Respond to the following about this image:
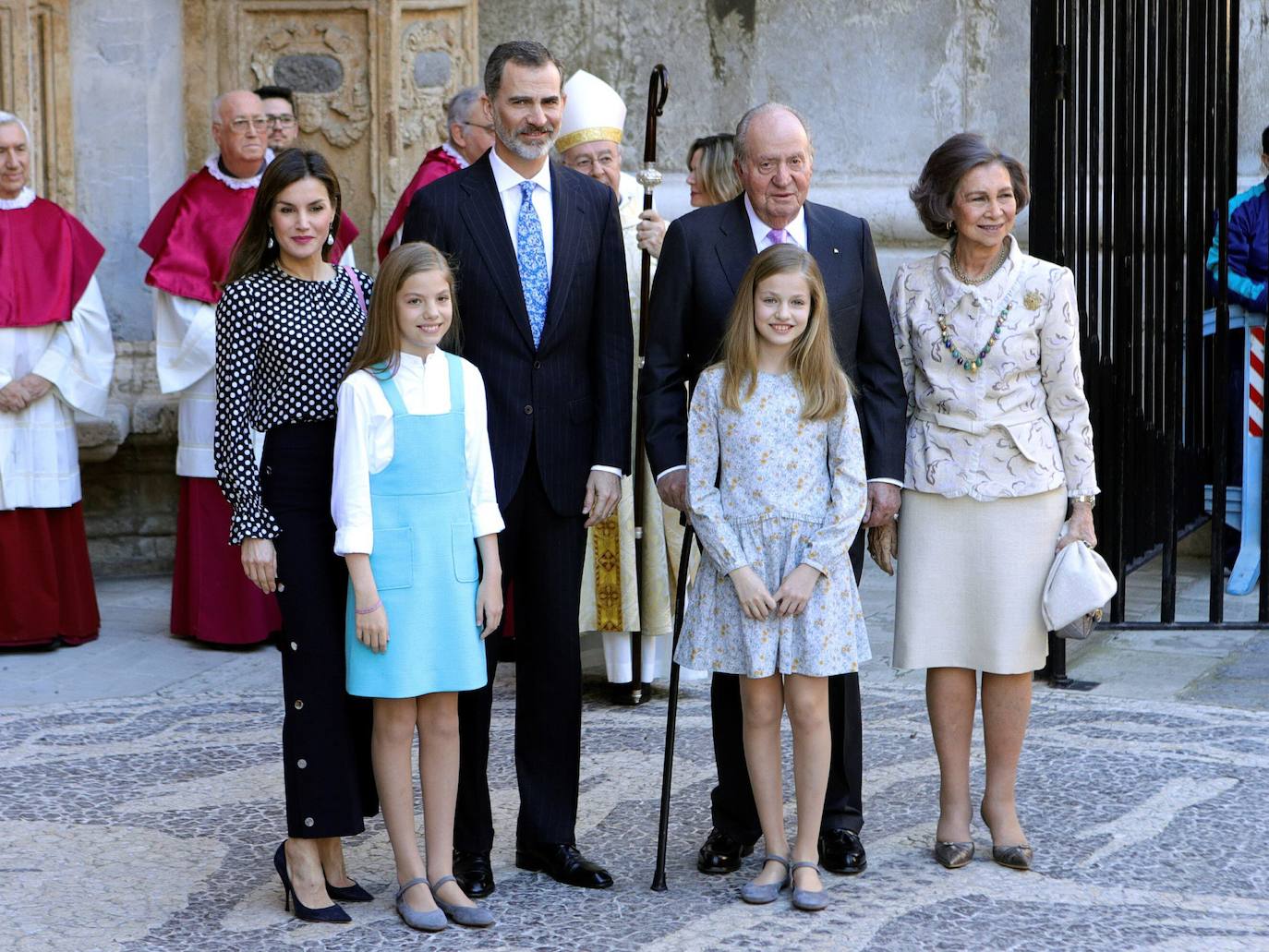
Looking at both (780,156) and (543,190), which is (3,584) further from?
(780,156)

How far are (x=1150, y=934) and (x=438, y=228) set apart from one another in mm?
2181

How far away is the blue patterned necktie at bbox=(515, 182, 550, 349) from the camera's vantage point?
4070 mm

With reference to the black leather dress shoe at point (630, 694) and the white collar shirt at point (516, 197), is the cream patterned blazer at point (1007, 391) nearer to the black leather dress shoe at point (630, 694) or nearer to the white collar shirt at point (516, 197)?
the white collar shirt at point (516, 197)

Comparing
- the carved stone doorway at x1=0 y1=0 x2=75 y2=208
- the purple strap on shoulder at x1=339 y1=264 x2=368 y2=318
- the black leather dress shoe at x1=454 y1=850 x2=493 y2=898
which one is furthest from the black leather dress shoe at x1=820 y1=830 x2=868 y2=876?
the carved stone doorway at x1=0 y1=0 x2=75 y2=208

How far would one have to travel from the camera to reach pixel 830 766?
417 cm

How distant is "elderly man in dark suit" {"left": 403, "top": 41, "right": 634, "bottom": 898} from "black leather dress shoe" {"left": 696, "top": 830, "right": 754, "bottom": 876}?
0.24 meters

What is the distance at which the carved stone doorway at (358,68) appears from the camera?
7.88 m

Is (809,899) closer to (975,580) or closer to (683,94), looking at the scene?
(975,580)

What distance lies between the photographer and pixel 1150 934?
12.1ft

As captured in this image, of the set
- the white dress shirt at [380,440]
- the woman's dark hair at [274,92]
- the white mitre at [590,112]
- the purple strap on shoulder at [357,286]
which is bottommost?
the white dress shirt at [380,440]

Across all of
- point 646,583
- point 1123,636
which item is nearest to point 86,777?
point 646,583

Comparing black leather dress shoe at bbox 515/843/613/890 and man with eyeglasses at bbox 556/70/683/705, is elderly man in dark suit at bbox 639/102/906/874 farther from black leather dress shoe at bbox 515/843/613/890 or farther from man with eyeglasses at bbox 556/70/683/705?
man with eyeglasses at bbox 556/70/683/705

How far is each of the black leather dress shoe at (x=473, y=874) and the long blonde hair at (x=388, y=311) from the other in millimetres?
1126

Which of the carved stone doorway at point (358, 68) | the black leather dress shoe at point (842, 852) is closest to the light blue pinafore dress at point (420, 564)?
the black leather dress shoe at point (842, 852)
